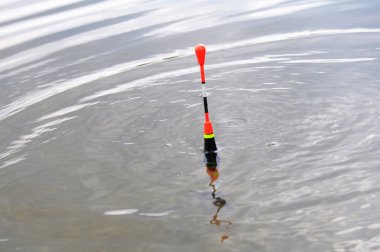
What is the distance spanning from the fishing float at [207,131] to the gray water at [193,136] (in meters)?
0.14

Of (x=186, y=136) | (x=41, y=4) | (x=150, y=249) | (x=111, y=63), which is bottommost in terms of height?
(x=150, y=249)

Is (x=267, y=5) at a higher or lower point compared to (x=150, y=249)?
higher

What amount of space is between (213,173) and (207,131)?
0.54 meters

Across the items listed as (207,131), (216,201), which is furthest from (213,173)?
(216,201)

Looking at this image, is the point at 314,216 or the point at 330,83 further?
the point at 330,83

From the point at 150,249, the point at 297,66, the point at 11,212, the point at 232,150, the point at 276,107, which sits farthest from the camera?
the point at 297,66

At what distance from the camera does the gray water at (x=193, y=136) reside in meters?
5.75

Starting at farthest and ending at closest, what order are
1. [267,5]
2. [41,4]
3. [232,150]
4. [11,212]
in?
[41,4]
[267,5]
[232,150]
[11,212]

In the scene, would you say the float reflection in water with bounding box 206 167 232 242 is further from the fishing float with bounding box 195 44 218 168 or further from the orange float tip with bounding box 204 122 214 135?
the orange float tip with bounding box 204 122 214 135

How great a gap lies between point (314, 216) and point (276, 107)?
2.88 metres

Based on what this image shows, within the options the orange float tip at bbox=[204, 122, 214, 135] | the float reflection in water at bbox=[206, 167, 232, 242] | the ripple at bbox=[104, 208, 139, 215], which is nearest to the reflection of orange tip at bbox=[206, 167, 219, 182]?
the float reflection in water at bbox=[206, 167, 232, 242]

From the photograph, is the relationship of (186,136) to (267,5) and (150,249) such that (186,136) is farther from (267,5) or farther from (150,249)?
(267,5)

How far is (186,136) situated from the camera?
783 cm

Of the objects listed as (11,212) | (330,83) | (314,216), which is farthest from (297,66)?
(11,212)
